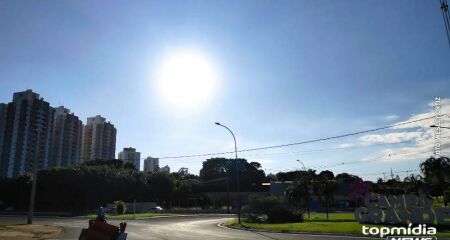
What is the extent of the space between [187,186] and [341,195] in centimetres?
3386

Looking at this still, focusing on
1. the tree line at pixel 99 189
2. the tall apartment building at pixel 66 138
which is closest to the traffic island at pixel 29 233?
the tree line at pixel 99 189

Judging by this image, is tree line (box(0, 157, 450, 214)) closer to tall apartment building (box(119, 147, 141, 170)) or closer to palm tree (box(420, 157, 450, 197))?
palm tree (box(420, 157, 450, 197))

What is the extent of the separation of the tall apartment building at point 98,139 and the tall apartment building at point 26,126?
10.1m

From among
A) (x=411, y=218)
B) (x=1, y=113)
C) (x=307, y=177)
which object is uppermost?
(x=1, y=113)

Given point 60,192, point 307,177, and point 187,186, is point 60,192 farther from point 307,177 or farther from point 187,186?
point 307,177

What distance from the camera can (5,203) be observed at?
3529 inches

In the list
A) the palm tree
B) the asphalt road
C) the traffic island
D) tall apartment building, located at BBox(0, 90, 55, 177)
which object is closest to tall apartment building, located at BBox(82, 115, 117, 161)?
tall apartment building, located at BBox(0, 90, 55, 177)

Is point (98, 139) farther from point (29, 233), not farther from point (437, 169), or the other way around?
point (437, 169)

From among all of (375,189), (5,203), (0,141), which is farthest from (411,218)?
(5,203)

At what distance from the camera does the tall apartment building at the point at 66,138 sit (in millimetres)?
71375

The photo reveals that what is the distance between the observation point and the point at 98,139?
9562cm

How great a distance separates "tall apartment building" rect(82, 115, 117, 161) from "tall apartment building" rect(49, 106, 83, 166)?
4.09 meters

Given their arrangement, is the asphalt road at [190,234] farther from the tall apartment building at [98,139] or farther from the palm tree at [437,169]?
the tall apartment building at [98,139]

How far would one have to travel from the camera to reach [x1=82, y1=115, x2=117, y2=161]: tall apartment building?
90.6m
